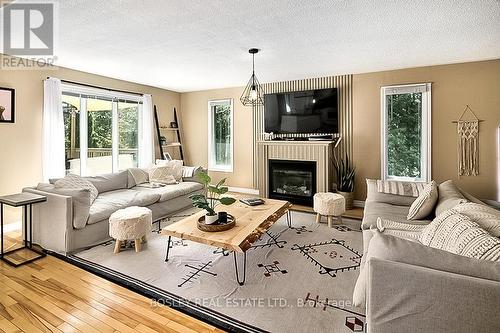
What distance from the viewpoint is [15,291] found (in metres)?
2.24

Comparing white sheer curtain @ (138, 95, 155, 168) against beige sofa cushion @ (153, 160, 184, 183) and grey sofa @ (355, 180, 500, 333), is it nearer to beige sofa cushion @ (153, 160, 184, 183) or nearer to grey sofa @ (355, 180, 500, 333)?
beige sofa cushion @ (153, 160, 184, 183)

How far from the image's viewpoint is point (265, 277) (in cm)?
248

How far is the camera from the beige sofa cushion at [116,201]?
126 inches

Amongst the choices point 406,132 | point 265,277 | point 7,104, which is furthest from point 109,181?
point 406,132

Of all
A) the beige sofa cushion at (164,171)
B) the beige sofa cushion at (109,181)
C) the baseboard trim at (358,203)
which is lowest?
the baseboard trim at (358,203)

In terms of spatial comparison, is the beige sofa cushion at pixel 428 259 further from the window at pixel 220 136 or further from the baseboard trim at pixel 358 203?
the window at pixel 220 136

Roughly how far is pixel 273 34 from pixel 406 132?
10.2ft

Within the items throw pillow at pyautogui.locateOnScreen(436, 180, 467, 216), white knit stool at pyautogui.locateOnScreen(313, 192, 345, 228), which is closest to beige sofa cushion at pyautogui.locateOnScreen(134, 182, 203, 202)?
white knit stool at pyautogui.locateOnScreen(313, 192, 345, 228)

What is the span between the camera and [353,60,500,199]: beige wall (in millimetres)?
4035

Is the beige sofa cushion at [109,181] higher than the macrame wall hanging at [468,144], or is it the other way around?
the macrame wall hanging at [468,144]

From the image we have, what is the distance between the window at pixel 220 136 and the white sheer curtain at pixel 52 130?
311 centimetres

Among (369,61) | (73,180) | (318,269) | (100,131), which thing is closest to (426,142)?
(369,61)

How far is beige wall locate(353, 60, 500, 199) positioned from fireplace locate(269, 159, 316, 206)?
3.19 feet

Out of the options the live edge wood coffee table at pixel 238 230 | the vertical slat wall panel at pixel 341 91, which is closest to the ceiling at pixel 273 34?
the vertical slat wall panel at pixel 341 91
